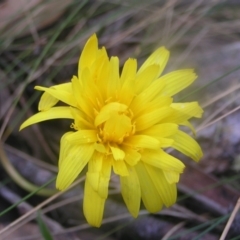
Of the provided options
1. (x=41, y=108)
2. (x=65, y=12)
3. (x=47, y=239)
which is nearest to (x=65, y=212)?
(x=47, y=239)

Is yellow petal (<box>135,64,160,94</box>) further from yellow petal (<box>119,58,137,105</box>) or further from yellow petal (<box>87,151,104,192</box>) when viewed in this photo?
yellow petal (<box>87,151,104,192</box>)

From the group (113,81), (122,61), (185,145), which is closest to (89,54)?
(113,81)

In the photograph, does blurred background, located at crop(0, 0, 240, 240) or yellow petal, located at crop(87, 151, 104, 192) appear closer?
yellow petal, located at crop(87, 151, 104, 192)

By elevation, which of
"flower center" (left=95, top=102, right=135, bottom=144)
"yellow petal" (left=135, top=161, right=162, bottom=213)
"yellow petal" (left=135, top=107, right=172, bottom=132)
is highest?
"flower center" (left=95, top=102, right=135, bottom=144)

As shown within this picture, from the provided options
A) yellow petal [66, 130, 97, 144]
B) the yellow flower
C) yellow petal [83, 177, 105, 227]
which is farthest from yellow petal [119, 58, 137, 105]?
yellow petal [83, 177, 105, 227]

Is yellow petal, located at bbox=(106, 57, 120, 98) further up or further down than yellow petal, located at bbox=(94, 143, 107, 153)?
further up

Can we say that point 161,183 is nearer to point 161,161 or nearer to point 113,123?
point 161,161

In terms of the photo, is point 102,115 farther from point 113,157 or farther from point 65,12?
point 65,12
